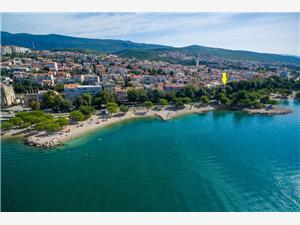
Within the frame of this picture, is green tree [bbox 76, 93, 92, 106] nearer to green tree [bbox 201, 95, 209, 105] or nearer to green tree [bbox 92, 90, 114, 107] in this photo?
green tree [bbox 92, 90, 114, 107]

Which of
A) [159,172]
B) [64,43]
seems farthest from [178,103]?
[64,43]

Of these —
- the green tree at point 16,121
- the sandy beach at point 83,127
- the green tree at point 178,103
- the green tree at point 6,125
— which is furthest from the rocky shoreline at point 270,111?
the green tree at point 6,125

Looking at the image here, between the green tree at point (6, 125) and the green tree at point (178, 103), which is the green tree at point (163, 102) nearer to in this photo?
the green tree at point (178, 103)

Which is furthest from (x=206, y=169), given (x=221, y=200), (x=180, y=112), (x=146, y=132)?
(x=180, y=112)

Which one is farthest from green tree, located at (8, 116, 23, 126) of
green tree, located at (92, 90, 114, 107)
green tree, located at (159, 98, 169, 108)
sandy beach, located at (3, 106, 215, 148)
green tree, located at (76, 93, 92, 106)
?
green tree, located at (159, 98, 169, 108)

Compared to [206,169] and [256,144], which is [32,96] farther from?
[256,144]

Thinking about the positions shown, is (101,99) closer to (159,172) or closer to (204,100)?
(204,100)
